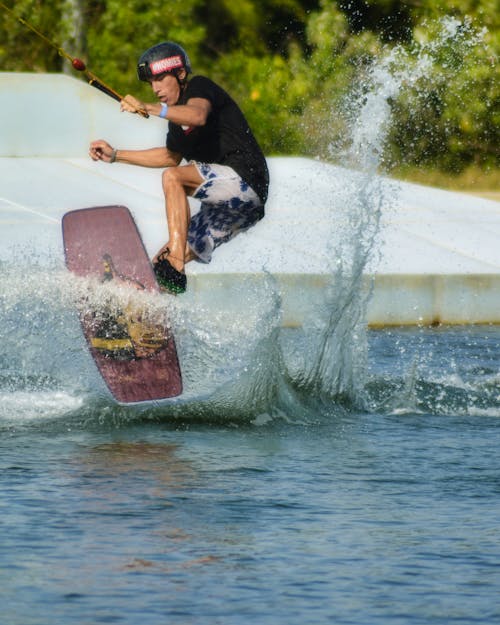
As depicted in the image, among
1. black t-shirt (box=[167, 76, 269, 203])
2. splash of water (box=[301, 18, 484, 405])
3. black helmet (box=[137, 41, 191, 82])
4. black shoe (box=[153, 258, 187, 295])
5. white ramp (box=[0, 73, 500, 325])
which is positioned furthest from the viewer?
white ramp (box=[0, 73, 500, 325])

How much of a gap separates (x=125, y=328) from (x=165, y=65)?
5.29 feet

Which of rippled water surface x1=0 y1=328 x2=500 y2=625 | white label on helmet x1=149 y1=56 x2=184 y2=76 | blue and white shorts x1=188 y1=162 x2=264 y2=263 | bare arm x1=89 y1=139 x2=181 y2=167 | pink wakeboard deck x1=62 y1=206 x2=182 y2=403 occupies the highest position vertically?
white label on helmet x1=149 y1=56 x2=184 y2=76

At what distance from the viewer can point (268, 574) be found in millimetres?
6141

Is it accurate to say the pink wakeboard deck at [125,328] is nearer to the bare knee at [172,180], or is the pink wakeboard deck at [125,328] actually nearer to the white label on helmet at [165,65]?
the bare knee at [172,180]

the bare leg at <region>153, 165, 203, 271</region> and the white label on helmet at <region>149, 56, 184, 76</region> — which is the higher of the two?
the white label on helmet at <region>149, 56, 184, 76</region>

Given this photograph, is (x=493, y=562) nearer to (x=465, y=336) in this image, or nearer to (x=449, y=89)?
(x=465, y=336)

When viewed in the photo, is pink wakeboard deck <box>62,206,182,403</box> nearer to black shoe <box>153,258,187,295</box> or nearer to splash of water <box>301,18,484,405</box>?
black shoe <box>153,258,187,295</box>

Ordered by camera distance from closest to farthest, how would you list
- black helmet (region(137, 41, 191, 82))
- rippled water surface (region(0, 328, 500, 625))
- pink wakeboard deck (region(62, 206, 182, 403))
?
rippled water surface (region(0, 328, 500, 625))
black helmet (region(137, 41, 191, 82))
pink wakeboard deck (region(62, 206, 182, 403))

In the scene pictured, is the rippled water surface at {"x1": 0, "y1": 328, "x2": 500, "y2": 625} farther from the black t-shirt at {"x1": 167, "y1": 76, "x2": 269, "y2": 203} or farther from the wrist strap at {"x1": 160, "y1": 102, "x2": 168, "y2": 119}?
the wrist strap at {"x1": 160, "y1": 102, "x2": 168, "y2": 119}

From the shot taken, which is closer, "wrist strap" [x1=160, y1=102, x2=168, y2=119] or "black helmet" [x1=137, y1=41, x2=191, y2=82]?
"wrist strap" [x1=160, y1=102, x2=168, y2=119]

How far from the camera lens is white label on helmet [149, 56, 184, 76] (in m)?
9.13

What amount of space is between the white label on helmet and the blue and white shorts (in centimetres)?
56

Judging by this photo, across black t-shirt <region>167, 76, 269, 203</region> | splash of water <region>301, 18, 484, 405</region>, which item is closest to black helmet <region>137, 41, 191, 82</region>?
black t-shirt <region>167, 76, 269, 203</region>

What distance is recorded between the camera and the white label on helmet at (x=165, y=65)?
360 inches
